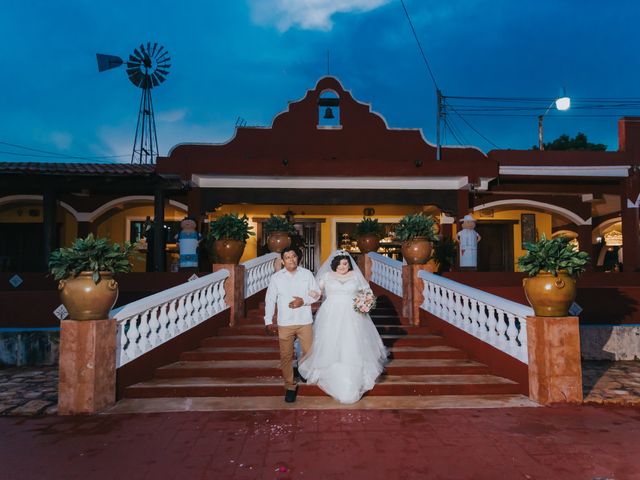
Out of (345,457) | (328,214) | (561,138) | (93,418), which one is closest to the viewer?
(345,457)

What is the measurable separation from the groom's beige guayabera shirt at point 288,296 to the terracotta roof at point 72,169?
7.46 meters

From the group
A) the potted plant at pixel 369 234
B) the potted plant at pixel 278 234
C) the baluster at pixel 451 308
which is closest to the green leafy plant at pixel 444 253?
the potted plant at pixel 369 234

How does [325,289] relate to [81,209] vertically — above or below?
below

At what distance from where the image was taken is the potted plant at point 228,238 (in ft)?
26.7

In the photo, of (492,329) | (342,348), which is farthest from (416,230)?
(342,348)

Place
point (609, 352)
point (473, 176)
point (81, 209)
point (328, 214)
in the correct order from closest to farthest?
point (609, 352) → point (473, 176) → point (81, 209) → point (328, 214)

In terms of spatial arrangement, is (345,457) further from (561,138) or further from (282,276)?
(561,138)

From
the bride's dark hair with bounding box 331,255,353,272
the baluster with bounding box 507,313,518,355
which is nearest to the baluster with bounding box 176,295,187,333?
the bride's dark hair with bounding box 331,255,353,272

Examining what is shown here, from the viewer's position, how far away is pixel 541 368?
5.16 metres

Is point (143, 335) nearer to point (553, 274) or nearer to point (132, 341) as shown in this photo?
point (132, 341)

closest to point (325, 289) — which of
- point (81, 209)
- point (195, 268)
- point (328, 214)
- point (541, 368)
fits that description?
point (541, 368)

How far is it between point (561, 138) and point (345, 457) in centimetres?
3355

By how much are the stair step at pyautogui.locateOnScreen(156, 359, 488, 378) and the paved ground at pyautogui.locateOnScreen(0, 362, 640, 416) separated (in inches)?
42.6

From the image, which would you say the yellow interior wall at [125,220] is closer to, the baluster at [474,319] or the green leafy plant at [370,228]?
the green leafy plant at [370,228]
